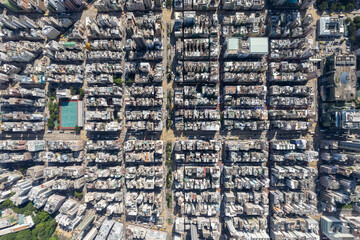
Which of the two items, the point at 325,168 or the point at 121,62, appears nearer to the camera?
the point at 325,168

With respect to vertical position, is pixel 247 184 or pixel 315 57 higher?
pixel 315 57

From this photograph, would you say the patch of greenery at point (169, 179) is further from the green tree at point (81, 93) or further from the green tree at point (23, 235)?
the green tree at point (23, 235)

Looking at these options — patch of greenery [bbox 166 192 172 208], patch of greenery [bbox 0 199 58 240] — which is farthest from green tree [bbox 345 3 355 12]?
patch of greenery [bbox 0 199 58 240]

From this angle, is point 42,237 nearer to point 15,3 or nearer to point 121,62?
point 121,62

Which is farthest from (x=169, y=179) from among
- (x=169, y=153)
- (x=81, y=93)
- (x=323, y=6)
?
(x=323, y=6)

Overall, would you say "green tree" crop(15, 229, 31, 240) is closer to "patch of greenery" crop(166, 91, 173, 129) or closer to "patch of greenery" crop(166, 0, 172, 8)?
"patch of greenery" crop(166, 91, 173, 129)

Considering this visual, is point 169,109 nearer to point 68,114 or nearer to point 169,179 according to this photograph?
point 169,179

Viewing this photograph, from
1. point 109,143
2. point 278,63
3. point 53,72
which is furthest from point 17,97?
point 278,63

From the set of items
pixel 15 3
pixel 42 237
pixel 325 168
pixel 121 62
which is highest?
pixel 15 3

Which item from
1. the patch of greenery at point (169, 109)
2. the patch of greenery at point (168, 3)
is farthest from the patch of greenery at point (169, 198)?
the patch of greenery at point (168, 3)
